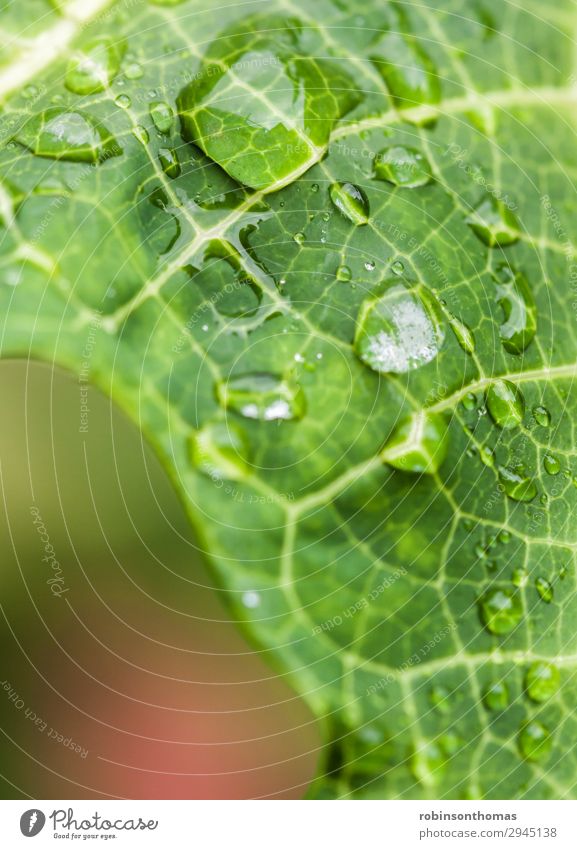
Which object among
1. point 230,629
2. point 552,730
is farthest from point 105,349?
point 552,730

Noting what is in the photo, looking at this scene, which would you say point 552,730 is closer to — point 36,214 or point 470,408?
point 470,408

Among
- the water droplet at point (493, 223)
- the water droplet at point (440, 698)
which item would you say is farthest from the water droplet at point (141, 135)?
the water droplet at point (440, 698)

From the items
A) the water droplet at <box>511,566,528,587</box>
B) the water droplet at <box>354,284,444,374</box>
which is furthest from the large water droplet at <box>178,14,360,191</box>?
the water droplet at <box>511,566,528,587</box>

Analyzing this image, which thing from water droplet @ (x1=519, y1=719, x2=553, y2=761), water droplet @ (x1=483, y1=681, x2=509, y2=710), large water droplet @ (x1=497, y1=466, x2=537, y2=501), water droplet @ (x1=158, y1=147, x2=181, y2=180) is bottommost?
water droplet @ (x1=519, y1=719, x2=553, y2=761)

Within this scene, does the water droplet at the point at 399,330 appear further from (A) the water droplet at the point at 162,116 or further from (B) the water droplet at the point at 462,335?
(A) the water droplet at the point at 162,116

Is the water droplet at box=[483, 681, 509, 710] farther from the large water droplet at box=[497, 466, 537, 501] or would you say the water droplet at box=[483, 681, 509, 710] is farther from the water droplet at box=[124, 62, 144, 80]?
the water droplet at box=[124, 62, 144, 80]

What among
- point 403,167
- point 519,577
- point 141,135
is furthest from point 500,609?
point 141,135
